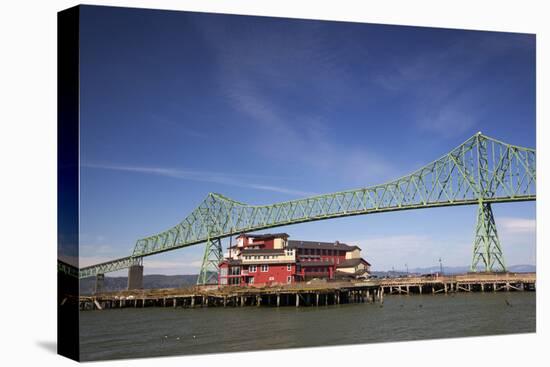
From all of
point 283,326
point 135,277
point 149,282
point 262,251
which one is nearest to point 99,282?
point 135,277

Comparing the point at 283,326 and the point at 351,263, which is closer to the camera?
the point at 283,326

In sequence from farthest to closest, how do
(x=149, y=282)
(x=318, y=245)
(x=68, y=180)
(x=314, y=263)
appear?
(x=314, y=263) < (x=318, y=245) < (x=149, y=282) < (x=68, y=180)

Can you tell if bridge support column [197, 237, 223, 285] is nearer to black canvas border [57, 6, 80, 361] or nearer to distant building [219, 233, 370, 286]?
distant building [219, 233, 370, 286]

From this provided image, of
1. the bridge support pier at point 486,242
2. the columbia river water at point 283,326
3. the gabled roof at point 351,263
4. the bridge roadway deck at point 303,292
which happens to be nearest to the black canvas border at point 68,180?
the columbia river water at point 283,326

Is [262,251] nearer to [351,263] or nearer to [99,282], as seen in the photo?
[351,263]

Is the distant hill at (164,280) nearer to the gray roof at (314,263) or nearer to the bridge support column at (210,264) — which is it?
the bridge support column at (210,264)
